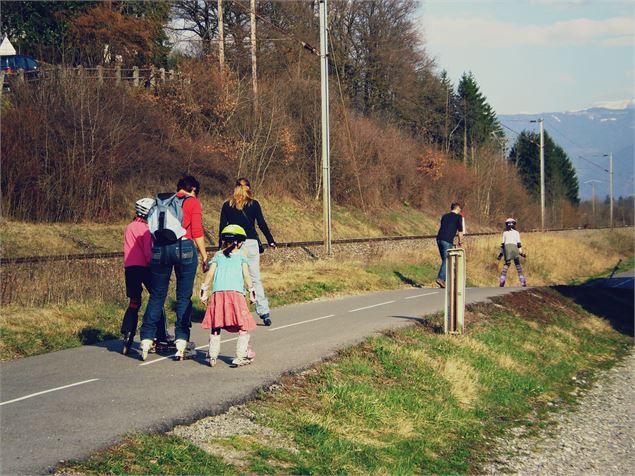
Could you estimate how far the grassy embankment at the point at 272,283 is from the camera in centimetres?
1408

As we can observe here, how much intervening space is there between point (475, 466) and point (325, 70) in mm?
20763

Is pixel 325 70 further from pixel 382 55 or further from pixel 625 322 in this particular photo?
pixel 382 55

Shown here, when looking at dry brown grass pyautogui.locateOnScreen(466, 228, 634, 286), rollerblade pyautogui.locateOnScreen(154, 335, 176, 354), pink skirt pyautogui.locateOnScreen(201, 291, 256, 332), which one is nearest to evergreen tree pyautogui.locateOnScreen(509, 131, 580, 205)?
dry brown grass pyautogui.locateOnScreen(466, 228, 634, 286)

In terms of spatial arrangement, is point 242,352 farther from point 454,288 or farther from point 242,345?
point 454,288

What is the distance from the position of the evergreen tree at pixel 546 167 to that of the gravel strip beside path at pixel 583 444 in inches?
3747

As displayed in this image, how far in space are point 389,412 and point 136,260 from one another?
13.4ft

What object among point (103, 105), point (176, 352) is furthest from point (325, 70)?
point (176, 352)

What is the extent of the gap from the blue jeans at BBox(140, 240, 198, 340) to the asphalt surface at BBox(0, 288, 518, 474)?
0.51 meters

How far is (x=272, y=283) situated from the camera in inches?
874

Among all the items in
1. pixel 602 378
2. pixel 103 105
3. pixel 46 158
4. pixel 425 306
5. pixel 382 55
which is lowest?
pixel 602 378

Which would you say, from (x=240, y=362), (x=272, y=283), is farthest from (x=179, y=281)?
(x=272, y=283)

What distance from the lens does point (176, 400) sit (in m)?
9.49

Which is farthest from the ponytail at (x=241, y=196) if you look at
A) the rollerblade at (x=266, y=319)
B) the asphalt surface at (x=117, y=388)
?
the asphalt surface at (x=117, y=388)

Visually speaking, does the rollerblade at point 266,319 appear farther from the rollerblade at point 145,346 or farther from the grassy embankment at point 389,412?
the rollerblade at point 145,346
